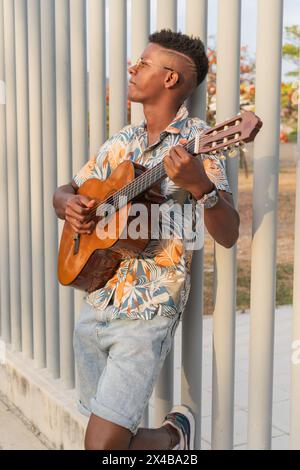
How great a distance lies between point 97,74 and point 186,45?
81cm

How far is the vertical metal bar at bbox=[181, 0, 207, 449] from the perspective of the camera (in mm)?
2420

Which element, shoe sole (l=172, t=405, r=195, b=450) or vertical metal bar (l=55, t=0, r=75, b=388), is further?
vertical metal bar (l=55, t=0, r=75, b=388)

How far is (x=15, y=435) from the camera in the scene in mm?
3424

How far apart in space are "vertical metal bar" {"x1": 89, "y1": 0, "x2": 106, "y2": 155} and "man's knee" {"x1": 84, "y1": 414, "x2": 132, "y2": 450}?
4.54ft

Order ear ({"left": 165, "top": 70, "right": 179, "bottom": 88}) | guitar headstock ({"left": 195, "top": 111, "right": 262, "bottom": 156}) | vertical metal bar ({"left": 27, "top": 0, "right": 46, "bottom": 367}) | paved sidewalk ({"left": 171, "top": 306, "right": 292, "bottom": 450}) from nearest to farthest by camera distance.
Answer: guitar headstock ({"left": 195, "top": 111, "right": 262, "bottom": 156}) < ear ({"left": 165, "top": 70, "right": 179, "bottom": 88}) < paved sidewalk ({"left": 171, "top": 306, "right": 292, "bottom": 450}) < vertical metal bar ({"left": 27, "top": 0, "right": 46, "bottom": 367})

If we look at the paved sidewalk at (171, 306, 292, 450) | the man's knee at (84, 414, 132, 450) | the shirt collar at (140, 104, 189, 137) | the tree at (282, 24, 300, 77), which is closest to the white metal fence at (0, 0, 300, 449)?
the shirt collar at (140, 104, 189, 137)

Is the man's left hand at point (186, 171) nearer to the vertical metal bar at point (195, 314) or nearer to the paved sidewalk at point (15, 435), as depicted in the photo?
the vertical metal bar at point (195, 314)

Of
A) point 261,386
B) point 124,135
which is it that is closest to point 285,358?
point 261,386

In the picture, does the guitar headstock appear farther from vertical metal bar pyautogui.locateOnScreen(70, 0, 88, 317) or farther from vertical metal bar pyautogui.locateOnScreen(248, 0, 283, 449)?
vertical metal bar pyautogui.locateOnScreen(70, 0, 88, 317)

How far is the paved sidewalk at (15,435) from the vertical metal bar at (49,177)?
0.34 m

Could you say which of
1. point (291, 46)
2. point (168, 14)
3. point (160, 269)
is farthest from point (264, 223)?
point (291, 46)

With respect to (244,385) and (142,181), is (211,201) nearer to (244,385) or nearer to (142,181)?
(142,181)

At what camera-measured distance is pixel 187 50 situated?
2293 mm
